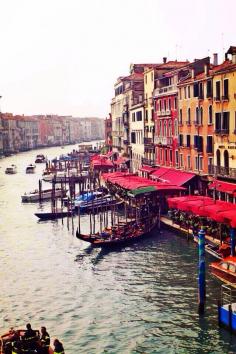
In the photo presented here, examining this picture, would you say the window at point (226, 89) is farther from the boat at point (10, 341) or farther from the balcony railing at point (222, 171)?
the boat at point (10, 341)

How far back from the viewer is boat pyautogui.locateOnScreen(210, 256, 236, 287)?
85.9 feet

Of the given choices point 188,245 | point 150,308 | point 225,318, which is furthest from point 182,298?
point 188,245

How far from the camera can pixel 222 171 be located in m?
40.7

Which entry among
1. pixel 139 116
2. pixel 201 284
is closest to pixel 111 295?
pixel 201 284

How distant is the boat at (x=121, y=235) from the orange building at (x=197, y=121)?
23.0 ft

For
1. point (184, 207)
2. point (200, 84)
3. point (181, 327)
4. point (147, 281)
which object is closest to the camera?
point (181, 327)

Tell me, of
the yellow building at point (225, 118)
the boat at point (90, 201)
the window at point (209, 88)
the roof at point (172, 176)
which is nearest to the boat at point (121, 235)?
the roof at point (172, 176)

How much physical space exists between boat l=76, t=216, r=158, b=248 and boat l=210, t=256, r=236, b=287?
34.6 ft

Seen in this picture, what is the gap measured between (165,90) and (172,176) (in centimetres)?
941

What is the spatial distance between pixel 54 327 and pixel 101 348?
3.03 metres

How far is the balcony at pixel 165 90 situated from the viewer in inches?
2020

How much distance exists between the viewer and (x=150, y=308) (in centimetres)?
2586

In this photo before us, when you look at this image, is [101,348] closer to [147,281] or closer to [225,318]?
[225,318]

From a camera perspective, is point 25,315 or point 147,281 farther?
point 147,281
